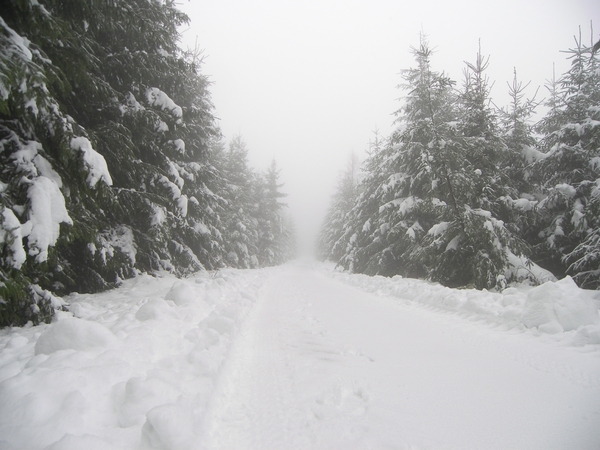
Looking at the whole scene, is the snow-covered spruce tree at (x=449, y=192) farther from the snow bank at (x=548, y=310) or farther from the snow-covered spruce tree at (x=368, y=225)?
the snow bank at (x=548, y=310)

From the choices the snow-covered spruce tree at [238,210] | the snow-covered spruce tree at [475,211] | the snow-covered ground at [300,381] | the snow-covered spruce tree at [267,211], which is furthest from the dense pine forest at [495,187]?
the snow-covered spruce tree at [267,211]

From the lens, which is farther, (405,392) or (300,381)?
(300,381)

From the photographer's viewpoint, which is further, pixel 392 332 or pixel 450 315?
pixel 450 315

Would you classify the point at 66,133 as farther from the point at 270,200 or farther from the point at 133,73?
the point at 270,200

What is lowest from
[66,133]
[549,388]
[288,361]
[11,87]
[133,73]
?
[288,361]

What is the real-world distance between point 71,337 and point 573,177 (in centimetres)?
1401

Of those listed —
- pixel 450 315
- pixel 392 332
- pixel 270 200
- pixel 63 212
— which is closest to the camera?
pixel 63 212

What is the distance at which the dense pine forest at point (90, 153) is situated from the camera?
3098 millimetres

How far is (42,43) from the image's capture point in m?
3.65

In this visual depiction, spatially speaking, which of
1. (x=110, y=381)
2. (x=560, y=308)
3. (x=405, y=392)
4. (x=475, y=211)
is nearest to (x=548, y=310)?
(x=560, y=308)

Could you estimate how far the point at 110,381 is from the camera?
2188 mm

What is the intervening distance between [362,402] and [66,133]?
4.73 metres

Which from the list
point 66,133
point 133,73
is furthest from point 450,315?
point 133,73

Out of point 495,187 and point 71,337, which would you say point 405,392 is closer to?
point 71,337
